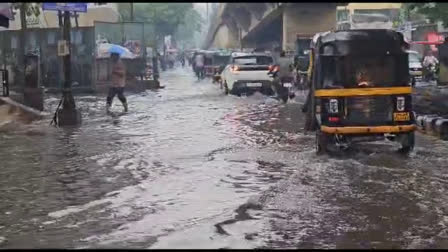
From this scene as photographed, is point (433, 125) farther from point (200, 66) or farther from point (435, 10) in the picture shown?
point (200, 66)

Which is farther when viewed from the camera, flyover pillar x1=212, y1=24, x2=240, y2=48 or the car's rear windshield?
flyover pillar x1=212, y1=24, x2=240, y2=48

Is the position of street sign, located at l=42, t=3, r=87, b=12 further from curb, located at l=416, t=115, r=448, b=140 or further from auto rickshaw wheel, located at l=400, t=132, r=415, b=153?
auto rickshaw wheel, located at l=400, t=132, r=415, b=153

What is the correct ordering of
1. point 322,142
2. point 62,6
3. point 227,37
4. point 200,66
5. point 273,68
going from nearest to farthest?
point 322,142, point 62,6, point 273,68, point 200,66, point 227,37

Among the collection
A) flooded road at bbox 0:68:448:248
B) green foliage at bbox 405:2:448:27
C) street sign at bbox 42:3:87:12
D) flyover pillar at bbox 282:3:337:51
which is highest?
flyover pillar at bbox 282:3:337:51

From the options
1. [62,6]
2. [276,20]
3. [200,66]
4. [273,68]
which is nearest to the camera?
[62,6]

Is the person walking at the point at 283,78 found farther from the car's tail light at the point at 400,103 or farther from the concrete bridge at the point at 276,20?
the concrete bridge at the point at 276,20

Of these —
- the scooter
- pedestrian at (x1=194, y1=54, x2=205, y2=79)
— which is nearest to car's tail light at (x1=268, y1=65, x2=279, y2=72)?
the scooter

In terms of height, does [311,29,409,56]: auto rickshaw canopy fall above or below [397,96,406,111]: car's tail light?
above

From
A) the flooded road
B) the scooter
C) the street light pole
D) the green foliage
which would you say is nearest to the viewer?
the flooded road

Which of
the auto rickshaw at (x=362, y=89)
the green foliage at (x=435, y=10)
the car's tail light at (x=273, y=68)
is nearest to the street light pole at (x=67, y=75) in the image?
the auto rickshaw at (x=362, y=89)

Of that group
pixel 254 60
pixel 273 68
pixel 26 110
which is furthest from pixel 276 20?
pixel 26 110

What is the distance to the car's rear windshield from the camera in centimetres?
2898

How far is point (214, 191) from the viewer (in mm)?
9719

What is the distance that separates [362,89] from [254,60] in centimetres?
1707
